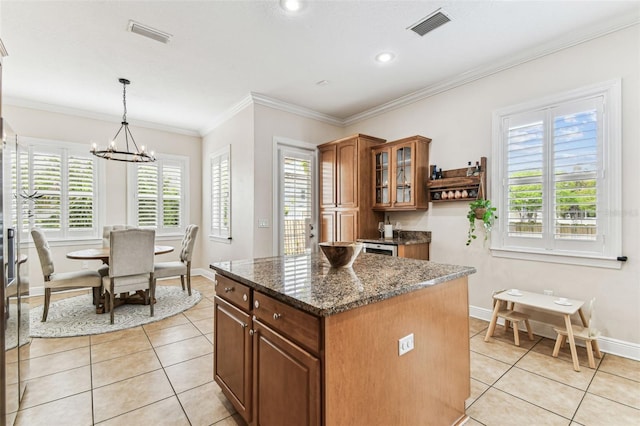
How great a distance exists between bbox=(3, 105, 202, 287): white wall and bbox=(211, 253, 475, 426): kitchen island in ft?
14.7

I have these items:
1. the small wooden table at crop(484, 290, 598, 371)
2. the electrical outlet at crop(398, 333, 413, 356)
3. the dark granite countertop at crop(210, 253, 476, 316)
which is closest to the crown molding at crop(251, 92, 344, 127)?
the dark granite countertop at crop(210, 253, 476, 316)

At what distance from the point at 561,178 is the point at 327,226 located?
312cm

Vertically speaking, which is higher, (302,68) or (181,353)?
(302,68)

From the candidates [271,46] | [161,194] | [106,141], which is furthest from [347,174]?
[106,141]

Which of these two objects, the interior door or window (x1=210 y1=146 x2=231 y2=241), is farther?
window (x1=210 y1=146 x2=231 y2=241)

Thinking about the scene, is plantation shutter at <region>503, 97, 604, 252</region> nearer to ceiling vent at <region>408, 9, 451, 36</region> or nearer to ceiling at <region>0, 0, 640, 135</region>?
ceiling at <region>0, 0, 640, 135</region>

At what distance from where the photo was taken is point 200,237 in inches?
244

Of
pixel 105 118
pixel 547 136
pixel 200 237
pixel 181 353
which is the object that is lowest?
pixel 181 353

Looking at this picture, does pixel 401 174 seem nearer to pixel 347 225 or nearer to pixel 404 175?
pixel 404 175

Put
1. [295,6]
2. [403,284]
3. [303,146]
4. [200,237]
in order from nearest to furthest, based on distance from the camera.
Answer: [403,284], [295,6], [303,146], [200,237]

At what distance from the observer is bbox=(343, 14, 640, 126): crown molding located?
267 centimetres

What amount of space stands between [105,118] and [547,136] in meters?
6.61

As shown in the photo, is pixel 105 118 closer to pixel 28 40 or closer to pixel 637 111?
pixel 28 40

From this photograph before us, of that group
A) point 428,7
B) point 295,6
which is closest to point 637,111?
point 428,7
